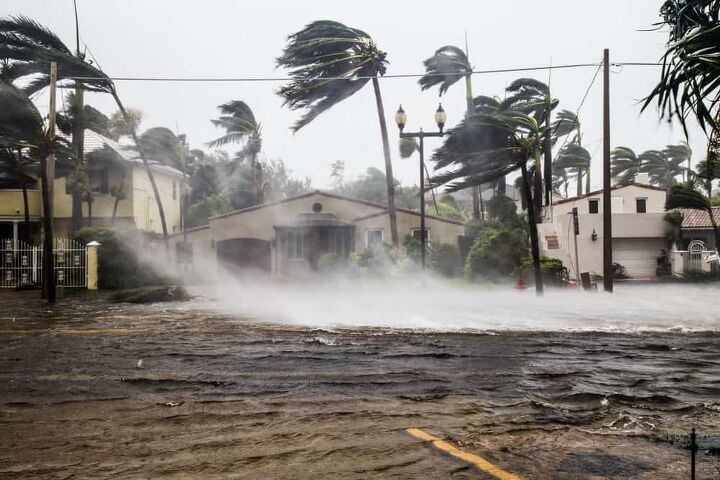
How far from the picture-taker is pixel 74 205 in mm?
31422

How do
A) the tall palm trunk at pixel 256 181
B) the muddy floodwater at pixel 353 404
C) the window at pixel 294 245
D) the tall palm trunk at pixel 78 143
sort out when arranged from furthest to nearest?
the tall palm trunk at pixel 256 181 → the window at pixel 294 245 → the tall palm trunk at pixel 78 143 → the muddy floodwater at pixel 353 404

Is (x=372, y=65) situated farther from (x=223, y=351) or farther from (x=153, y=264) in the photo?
(x=223, y=351)

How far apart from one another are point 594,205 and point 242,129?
2507 centimetres

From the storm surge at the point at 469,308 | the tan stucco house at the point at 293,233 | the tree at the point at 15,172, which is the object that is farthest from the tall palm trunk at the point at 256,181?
the storm surge at the point at 469,308

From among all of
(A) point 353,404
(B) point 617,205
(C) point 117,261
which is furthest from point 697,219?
(A) point 353,404

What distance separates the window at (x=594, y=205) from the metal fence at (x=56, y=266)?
28212mm

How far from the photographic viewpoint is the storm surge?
12648 millimetres

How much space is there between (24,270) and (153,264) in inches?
194

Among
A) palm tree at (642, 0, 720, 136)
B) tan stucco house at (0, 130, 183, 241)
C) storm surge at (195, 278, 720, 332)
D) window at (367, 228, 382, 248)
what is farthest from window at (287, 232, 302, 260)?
palm tree at (642, 0, 720, 136)

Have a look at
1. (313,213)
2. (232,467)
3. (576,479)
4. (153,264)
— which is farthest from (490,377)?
(313,213)

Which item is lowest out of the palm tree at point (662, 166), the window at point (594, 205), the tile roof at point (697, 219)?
the tile roof at point (697, 219)

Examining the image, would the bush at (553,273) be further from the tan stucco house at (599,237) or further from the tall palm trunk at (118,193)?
the tall palm trunk at (118,193)

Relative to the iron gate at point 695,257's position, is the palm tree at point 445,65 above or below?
above

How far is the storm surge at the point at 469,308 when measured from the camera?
41.5 ft
